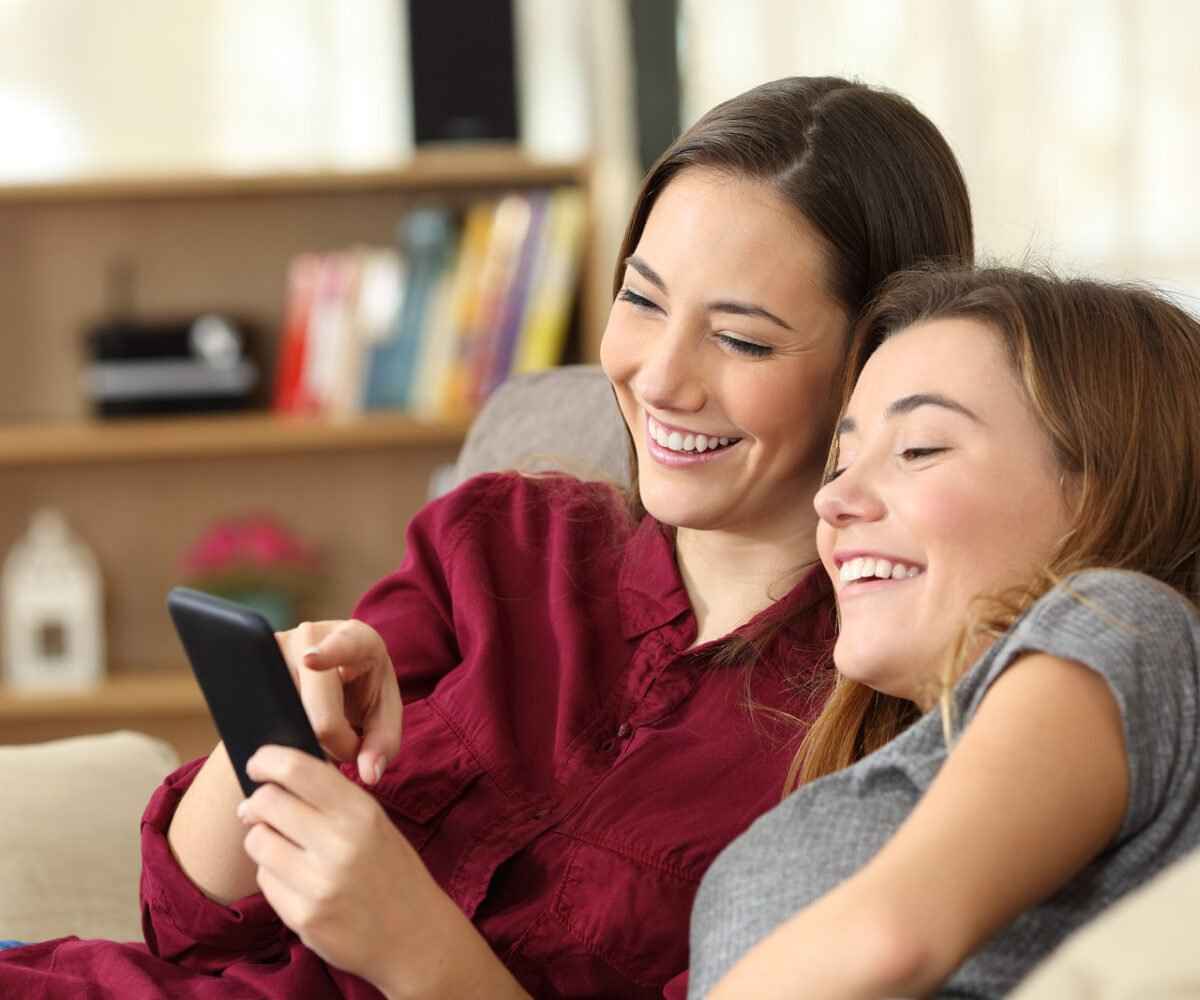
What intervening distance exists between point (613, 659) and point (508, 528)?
0.54 ft

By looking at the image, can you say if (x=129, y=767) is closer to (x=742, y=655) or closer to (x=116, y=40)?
(x=742, y=655)

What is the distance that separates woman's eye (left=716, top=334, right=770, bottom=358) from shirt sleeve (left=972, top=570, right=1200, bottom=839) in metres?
0.42

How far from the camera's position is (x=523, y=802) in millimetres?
1262

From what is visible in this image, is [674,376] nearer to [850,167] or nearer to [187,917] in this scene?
[850,167]

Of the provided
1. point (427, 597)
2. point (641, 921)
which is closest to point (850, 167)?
point (427, 597)

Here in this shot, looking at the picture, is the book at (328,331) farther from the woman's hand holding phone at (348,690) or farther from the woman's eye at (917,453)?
the woman's eye at (917,453)

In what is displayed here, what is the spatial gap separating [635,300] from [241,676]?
50cm

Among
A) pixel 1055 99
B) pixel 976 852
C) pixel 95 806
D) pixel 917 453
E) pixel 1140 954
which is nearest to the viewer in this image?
pixel 1140 954

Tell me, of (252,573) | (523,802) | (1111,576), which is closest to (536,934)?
(523,802)

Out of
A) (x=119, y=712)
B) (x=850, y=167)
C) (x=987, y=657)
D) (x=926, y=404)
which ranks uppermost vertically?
(x=850, y=167)

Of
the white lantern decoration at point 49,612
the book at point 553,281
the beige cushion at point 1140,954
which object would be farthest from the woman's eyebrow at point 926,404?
the white lantern decoration at point 49,612

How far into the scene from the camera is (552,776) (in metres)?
1.27

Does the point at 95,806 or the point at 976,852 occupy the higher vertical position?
the point at 976,852

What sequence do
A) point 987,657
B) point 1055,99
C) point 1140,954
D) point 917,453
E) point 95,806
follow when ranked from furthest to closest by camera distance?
point 1055,99
point 95,806
point 917,453
point 987,657
point 1140,954
